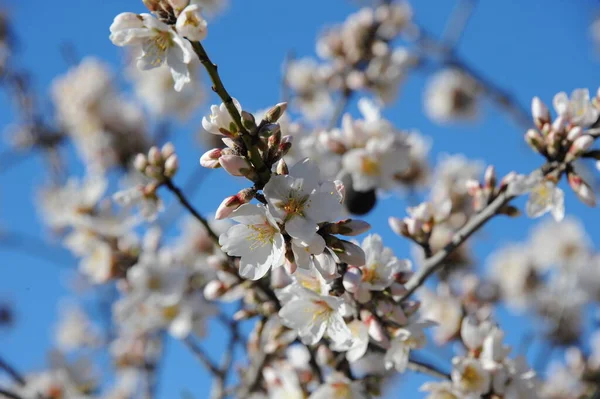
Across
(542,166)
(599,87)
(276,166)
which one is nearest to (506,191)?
(542,166)

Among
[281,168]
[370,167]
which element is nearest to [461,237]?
[370,167]

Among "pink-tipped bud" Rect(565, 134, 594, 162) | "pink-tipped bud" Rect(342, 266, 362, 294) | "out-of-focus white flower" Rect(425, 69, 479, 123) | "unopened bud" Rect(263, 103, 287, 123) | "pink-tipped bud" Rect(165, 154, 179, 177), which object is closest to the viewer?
"unopened bud" Rect(263, 103, 287, 123)

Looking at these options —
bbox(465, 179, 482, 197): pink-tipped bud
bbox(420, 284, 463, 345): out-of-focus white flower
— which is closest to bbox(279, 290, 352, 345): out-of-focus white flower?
bbox(465, 179, 482, 197): pink-tipped bud

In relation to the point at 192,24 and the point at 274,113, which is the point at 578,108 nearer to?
the point at 274,113

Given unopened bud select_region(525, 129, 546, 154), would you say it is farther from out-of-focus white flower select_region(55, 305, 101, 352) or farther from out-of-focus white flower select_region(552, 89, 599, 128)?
out-of-focus white flower select_region(55, 305, 101, 352)

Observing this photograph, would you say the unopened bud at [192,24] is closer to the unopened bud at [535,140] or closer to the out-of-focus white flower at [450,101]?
the unopened bud at [535,140]

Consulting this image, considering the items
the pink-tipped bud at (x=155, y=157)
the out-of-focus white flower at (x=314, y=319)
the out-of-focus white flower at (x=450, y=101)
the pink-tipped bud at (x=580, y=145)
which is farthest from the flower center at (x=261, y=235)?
the out-of-focus white flower at (x=450, y=101)
